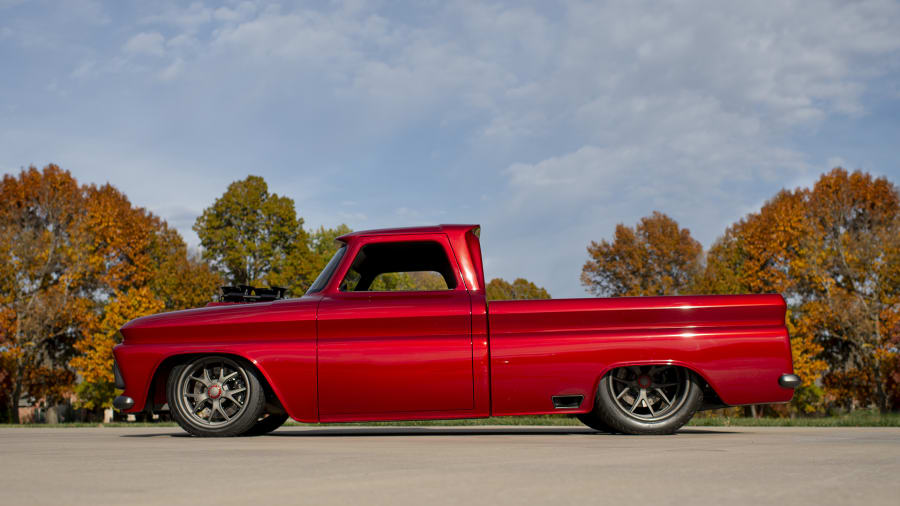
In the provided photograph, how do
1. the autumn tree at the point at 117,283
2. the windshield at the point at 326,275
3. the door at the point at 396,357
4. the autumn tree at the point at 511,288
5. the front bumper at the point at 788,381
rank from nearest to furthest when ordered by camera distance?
the door at the point at 396,357, the front bumper at the point at 788,381, the windshield at the point at 326,275, the autumn tree at the point at 117,283, the autumn tree at the point at 511,288

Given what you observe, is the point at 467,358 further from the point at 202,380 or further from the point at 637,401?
the point at 202,380

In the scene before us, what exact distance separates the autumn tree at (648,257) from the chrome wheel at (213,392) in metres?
44.3

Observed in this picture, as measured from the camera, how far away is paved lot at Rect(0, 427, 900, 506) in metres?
3.19

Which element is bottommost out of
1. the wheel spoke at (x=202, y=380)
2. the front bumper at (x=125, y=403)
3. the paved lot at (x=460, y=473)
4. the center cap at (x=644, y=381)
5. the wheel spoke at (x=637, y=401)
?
the paved lot at (x=460, y=473)

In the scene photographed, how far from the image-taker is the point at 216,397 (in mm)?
6949

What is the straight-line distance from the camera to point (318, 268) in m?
39.7

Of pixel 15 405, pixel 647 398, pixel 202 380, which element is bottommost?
pixel 15 405

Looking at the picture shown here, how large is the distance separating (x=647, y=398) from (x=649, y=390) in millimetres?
72

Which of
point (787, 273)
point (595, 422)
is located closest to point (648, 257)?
point (787, 273)

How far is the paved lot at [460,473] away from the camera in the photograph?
3.19 meters

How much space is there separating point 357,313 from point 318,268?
33444mm

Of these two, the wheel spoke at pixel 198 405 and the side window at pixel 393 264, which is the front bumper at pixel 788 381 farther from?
the wheel spoke at pixel 198 405

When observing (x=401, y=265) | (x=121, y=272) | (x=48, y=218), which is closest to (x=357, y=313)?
(x=401, y=265)

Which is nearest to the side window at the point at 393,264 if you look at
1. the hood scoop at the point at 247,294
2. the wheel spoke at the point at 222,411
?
the hood scoop at the point at 247,294
